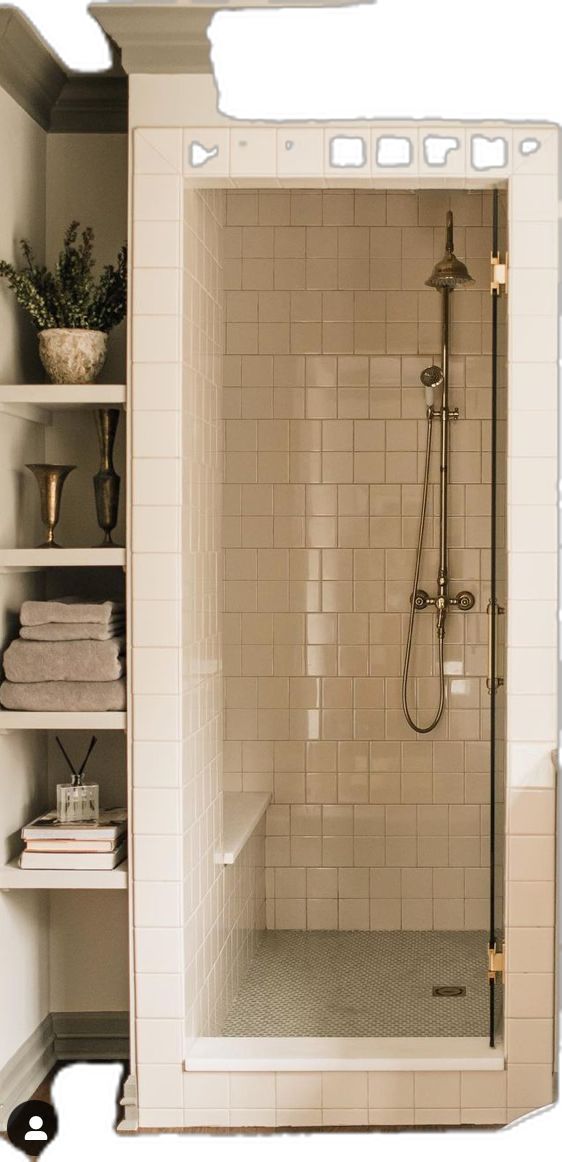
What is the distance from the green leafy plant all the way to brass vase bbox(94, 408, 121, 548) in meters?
0.21

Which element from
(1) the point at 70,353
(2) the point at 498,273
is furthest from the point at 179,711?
(2) the point at 498,273

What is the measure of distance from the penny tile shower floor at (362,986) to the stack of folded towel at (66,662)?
985 millimetres

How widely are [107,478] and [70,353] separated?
0.31 metres

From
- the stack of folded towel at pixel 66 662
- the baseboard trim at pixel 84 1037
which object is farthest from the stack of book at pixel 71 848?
the baseboard trim at pixel 84 1037

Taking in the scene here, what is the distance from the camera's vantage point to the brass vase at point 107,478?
9.07 feet

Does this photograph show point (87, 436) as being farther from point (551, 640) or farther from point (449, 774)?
point (449, 774)

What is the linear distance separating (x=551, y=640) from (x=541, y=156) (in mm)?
1051

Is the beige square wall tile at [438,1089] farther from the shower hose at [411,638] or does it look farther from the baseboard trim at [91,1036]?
the shower hose at [411,638]

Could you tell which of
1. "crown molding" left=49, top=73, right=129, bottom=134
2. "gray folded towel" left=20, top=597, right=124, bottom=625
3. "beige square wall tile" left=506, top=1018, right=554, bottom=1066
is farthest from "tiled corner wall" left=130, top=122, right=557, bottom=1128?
"crown molding" left=49, top=73, right=129, bottom=134

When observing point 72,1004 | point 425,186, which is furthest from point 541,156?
point 72,1004

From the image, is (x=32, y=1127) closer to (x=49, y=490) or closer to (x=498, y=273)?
(x=49, y=490)

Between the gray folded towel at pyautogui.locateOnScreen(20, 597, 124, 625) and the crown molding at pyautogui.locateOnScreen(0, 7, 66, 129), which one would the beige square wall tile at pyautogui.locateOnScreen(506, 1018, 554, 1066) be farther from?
the crown molding at pyautogui.locateOnScreen(0, 7, 66, 129)

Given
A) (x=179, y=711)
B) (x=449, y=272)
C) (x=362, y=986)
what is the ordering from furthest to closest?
(x=449, y=272) → (x=362, y=986) → (x=179, y=711)

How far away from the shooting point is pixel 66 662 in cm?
259
